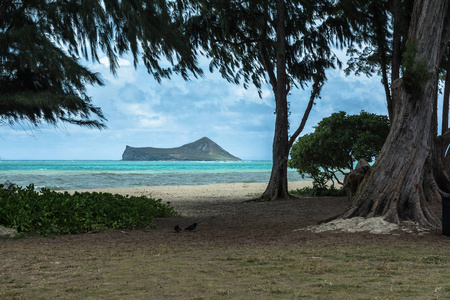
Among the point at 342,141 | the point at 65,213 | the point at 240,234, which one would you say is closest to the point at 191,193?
the point at 342,141

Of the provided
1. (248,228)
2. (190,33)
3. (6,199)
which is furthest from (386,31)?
(6,199)

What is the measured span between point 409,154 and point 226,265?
4.91 m

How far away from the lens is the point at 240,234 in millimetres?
7859

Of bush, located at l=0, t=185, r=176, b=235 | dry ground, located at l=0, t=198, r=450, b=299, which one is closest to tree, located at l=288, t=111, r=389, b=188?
dry ground, located at l=0, t=198, r=450, b=299

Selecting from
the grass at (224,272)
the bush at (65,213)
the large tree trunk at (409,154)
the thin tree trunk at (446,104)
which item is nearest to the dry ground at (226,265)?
the grass at (224,272)

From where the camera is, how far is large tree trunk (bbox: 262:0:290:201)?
1552 centimetres

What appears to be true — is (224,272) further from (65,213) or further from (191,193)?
(191,193)

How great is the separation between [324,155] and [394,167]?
327 inches

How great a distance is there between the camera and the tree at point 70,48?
774 centimetres

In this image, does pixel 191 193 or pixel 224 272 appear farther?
pixel 191 193

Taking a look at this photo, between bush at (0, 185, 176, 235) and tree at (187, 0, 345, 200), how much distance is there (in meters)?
7.34

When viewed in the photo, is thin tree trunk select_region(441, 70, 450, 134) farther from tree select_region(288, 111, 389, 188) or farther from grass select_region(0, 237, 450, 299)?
grass select_region(0, 237, 450, 299)

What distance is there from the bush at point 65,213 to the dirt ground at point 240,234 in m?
0.37

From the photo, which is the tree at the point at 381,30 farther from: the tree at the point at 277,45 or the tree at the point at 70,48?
the tree at the point at 70,48
